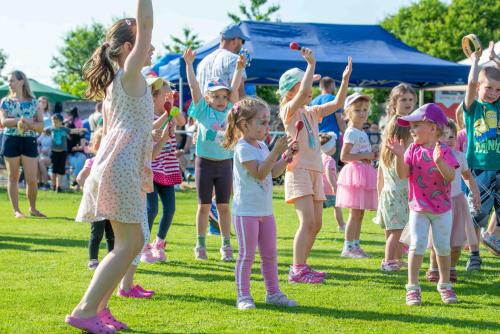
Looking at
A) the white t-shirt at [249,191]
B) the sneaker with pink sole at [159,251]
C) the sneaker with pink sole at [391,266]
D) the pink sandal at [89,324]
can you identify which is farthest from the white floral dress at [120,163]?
the sneaker with pink sole at [391,266]

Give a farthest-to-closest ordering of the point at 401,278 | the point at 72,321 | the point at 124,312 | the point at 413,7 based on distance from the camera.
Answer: the point at 413,7 → the point at 401,278 → the point at 124,312 → the point at 72,321

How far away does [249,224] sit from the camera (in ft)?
19.2

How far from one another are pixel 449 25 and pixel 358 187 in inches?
1976

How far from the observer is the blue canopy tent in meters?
16.3

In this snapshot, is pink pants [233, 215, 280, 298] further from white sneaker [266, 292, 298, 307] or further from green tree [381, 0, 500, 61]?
green tree [381, 0, 500, 61]

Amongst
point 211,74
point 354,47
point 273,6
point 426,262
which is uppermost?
point 273,6

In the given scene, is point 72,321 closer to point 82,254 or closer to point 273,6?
point 82,254

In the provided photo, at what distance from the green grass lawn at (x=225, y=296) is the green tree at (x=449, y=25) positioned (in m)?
47.3

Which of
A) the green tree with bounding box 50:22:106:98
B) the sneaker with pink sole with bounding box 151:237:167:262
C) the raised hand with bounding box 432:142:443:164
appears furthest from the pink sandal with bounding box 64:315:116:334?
the green tree with bounding box 50:22:106:98

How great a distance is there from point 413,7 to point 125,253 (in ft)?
196

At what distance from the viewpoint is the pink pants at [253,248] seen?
5809 millimetres

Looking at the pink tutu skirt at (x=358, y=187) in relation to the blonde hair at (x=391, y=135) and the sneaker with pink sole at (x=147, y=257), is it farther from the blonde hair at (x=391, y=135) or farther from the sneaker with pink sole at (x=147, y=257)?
the sneaker with pink sole at (x=147, y=257)

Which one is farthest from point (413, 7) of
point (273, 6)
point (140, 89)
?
point (140, 89)

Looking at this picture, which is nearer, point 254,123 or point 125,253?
point 125,253
